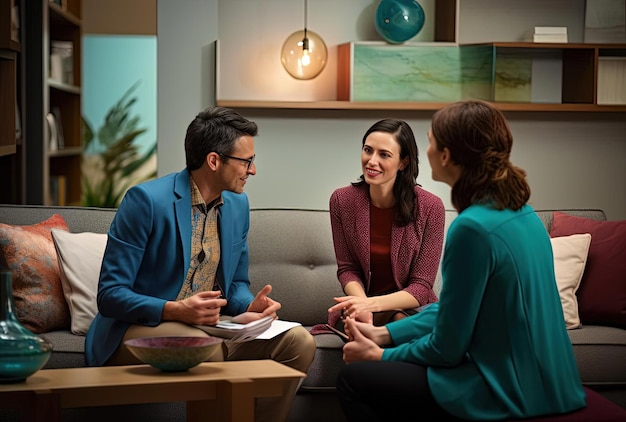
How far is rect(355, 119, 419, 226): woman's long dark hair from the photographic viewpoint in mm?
3277

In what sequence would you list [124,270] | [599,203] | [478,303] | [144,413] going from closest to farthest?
[478,303] → [124,270] → [144,413] → [599,203]

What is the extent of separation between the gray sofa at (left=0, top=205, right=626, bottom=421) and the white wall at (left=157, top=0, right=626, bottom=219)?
1.80 feet

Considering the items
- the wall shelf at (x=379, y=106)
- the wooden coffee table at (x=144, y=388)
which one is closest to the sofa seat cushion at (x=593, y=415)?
the wooden coffee table at (x=144, y=388)

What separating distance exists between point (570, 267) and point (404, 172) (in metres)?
0.76

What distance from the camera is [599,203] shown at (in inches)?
176

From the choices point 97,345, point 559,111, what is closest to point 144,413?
point 97,345

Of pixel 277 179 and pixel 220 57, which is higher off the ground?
pixel 220 57

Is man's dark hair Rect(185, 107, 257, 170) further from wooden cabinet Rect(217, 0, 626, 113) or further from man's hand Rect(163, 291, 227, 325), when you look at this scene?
wooden cabinet Rect(217, 0, 626, 113)

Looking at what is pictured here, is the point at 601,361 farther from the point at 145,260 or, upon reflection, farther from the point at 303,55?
the point at 303,55

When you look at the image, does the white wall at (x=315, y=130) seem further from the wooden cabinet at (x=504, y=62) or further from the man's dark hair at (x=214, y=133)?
the man's dark hair at (x=214, y=133)

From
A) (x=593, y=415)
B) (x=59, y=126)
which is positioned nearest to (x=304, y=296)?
(x=593, y=415)

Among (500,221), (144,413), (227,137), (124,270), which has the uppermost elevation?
(227,137)

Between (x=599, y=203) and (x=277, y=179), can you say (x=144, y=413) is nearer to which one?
(x=277, y=179)

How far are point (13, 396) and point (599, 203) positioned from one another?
3.23 metres
